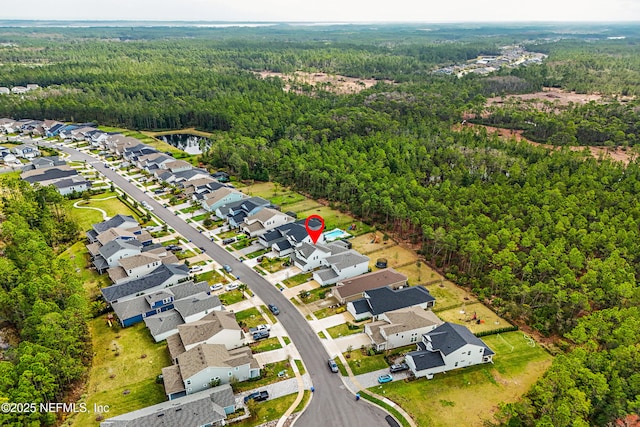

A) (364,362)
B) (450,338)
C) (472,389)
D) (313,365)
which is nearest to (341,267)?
(364,362)

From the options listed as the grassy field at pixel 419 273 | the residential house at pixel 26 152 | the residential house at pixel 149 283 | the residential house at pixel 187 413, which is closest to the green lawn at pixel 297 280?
the grassy field at pixel 419 273

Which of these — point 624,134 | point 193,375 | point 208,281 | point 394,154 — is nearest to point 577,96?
point 624,134

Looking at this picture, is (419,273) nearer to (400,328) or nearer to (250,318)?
(400,328)

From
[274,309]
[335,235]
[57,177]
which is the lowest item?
[274,309]

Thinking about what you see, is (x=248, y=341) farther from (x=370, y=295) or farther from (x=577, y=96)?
(x=577, y=96)

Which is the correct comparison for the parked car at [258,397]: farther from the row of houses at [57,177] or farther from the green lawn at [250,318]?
the row of houses at [57,177]
